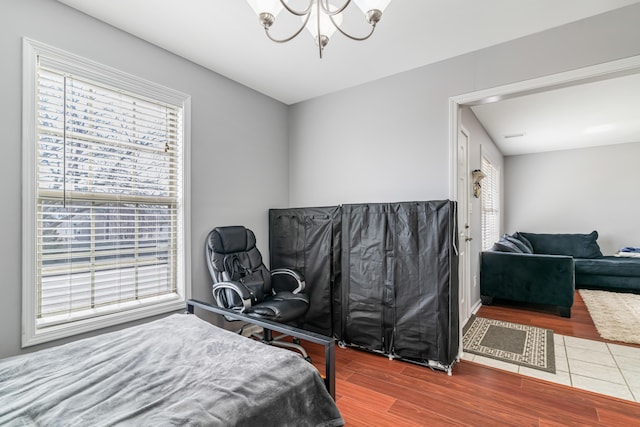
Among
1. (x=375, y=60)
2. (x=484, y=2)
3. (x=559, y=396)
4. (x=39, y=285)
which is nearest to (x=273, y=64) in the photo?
(x=375, y=60)

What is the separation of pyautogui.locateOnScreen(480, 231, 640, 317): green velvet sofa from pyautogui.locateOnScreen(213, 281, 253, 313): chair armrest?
3.54 metres

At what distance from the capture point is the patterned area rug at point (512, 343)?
106 inches

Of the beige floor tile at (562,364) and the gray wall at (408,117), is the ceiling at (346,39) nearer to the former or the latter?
the gray wall at (408,117)

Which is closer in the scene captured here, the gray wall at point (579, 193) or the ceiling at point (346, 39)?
the ceiling at point (346, 39)

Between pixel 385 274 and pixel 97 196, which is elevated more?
pixel 97 196

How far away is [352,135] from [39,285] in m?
2.94

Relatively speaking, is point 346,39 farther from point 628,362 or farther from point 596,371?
point 628,362

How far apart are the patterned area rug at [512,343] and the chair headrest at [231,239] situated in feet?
7.89

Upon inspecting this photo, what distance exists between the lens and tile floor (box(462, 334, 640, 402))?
88.7 inches

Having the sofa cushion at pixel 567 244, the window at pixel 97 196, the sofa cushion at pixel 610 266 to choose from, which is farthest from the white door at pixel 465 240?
the sofa cushion at pixel 567 244

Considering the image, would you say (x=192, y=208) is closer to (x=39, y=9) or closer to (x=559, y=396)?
(x=39, y=9)

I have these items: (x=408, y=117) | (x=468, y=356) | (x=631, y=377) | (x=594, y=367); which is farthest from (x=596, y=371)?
(x=408, y=117)

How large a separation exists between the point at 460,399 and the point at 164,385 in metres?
1.95

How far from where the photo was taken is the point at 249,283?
9.28 ft
